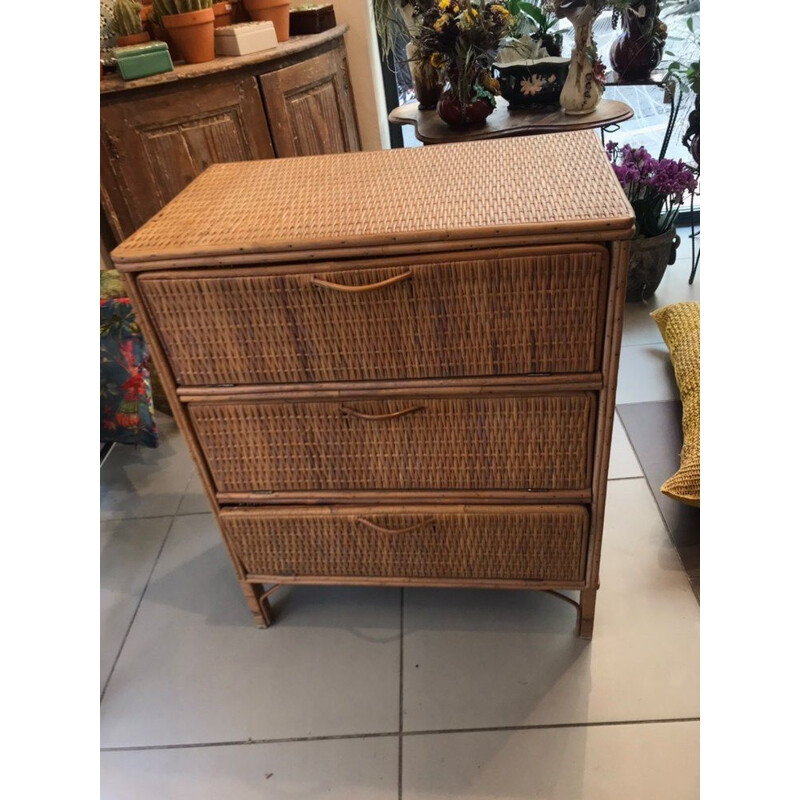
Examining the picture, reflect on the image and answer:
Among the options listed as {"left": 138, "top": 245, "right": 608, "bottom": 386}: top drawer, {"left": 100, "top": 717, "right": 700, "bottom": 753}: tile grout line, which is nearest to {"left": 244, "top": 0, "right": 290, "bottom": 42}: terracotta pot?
{"left": 138, "top": 245, "right": 608, "bottom": 386}: top drawer

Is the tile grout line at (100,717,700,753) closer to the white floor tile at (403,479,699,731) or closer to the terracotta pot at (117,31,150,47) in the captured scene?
the white floor tile at (403,479,699,731)

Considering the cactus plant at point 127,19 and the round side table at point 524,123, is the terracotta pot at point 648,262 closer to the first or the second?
the round side table at point 524,123

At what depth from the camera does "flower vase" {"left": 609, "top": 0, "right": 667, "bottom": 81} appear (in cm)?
175

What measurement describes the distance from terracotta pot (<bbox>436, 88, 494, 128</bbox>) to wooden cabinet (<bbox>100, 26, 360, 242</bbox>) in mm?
428

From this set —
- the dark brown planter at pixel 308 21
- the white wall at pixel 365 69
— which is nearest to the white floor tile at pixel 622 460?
the white wall at pixel 365 69

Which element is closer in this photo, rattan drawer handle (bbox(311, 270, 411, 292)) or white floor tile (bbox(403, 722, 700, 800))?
rattan drawer handle (bbox(311, 270, 411, 292))

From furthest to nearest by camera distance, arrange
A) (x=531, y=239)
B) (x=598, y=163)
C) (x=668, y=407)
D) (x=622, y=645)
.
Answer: (x=668, y=407) < (x=622, y=645) < (x=598, y=163) < (x=531, y=239)

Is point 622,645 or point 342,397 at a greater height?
point 342,397

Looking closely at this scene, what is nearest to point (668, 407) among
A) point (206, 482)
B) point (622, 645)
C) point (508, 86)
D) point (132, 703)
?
point (622, 645)

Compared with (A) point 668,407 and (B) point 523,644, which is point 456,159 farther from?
(A) point 668,407

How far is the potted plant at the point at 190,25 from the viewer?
5.30ft

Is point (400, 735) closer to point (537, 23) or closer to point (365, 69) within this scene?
point (537, 23)

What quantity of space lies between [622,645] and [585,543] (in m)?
0.28

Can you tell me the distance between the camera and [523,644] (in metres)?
1.22
